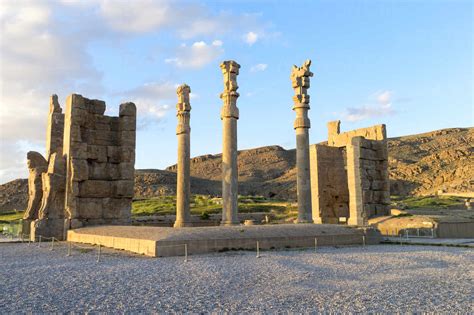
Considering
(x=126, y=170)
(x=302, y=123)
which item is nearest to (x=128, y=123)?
(x=126, y=170)

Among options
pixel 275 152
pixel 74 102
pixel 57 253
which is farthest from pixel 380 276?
pixel 275 152

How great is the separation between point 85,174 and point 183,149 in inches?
250

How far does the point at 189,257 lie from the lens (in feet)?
37.2

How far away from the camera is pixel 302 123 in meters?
21.5

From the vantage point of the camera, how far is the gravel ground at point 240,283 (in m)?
6.09

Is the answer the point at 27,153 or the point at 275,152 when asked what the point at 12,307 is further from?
the point at 275,152

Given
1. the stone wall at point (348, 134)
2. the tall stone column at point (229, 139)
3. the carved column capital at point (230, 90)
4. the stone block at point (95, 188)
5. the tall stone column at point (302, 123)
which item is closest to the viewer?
the stone block at point (95, 188)

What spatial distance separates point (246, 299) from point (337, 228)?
32.1 feet

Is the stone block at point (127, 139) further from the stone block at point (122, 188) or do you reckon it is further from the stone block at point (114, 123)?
the stone block at point (122, 188)

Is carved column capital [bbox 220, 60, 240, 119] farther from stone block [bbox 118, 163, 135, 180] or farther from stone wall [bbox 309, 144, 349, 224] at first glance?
stone wall [bbox 309, 144, 349, 224]

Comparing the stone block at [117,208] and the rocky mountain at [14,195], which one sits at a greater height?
the rocky mountain at [14,195]

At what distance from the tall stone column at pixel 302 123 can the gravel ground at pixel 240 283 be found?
931 cm

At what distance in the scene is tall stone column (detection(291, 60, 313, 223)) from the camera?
21.2 metres

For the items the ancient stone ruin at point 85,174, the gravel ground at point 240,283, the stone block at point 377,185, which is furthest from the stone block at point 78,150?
the stone block at point 377,185
